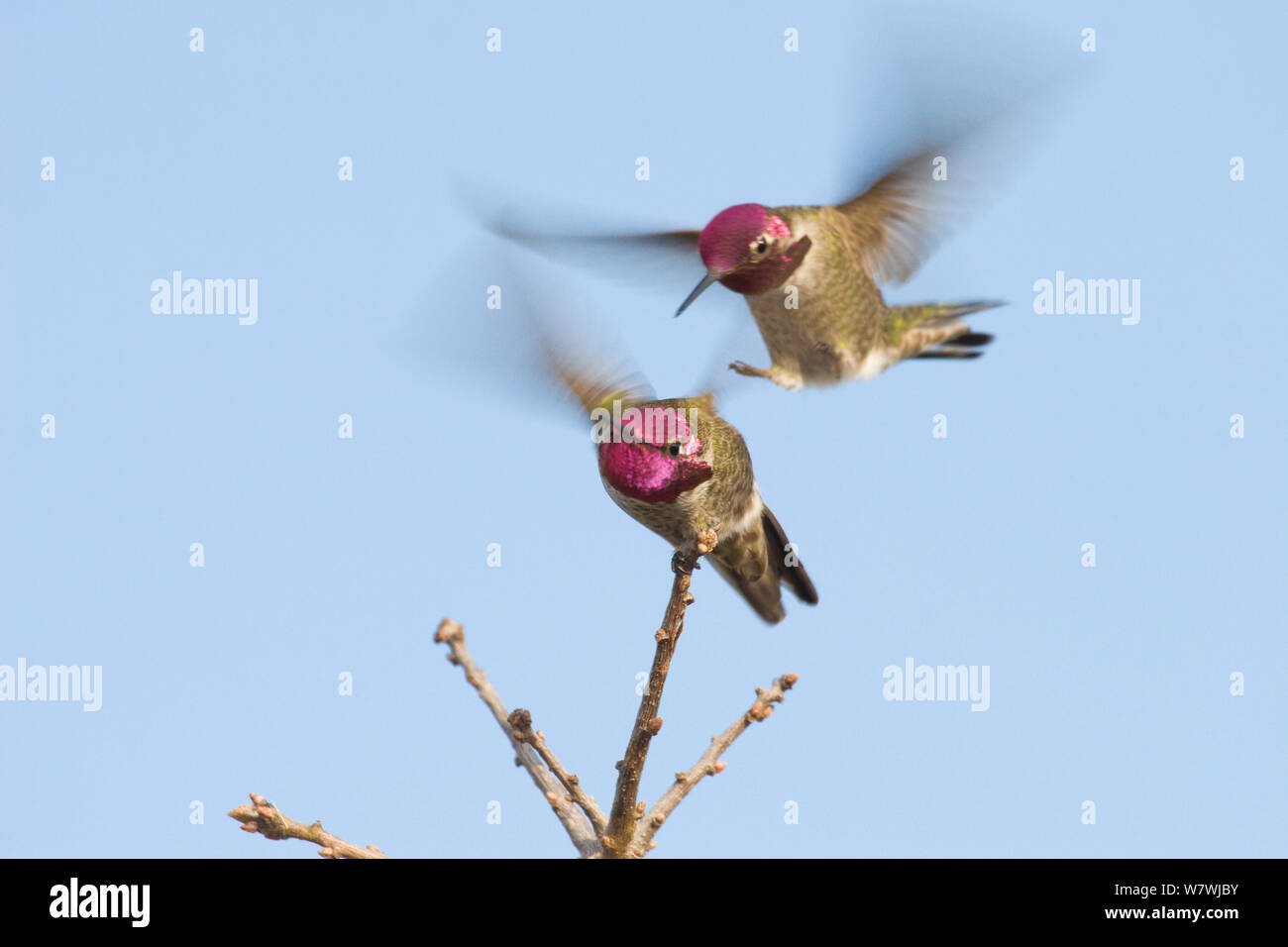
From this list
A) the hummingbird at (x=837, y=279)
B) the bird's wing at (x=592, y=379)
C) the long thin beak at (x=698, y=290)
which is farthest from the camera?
the hummingbird at (x=837, y=279)

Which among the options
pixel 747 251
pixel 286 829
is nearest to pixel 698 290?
pixel 747 251

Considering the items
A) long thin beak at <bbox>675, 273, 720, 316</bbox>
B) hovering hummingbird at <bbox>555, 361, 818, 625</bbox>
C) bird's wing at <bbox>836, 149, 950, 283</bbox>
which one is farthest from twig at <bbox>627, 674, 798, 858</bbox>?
bird's wing at <bbox>836, 149, 950, 283</bbox>

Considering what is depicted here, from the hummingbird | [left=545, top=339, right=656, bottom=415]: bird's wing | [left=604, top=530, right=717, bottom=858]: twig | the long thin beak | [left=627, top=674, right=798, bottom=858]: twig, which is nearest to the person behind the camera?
[left=604, top=530, right=717, bottom=858]: twig

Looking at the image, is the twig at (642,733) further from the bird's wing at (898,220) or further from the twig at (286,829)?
the bird's wing at (898,220)

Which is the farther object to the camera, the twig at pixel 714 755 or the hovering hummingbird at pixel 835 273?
the hovering hummingbird at pixel 835 273

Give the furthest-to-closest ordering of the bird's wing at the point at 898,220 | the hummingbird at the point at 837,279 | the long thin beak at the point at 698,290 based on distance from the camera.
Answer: the bird's wing at the point at 898,220
the hummingbird at the point at 837,279
the long thin beak at the point at 698,290

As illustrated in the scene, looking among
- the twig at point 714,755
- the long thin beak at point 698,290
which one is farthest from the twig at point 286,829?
the long thin beak at point 698,290

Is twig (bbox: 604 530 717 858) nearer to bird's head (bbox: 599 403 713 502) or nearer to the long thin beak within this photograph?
bird's head (bbox: 599 403 713 502)

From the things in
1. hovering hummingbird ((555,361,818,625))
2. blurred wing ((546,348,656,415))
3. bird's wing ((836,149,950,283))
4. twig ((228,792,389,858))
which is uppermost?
bird's wing ((836,149,950,283))
